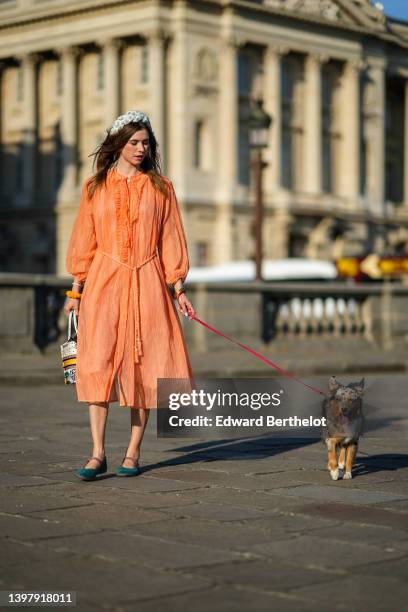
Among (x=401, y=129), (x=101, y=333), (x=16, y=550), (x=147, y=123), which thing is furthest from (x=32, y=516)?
(x=401, y=129)

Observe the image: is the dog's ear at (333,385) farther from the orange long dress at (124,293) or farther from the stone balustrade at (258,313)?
the stone balustrade at (258,313)

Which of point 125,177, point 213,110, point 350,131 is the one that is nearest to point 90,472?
point 125,177

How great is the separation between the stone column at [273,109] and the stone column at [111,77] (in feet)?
21.9

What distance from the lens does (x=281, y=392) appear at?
873 centimetres

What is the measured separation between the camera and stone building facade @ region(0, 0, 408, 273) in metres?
70.6

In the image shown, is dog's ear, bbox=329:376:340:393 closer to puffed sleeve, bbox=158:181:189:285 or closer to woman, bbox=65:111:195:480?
woman, bbox=65:111:195:480

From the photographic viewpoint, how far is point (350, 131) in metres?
78.4

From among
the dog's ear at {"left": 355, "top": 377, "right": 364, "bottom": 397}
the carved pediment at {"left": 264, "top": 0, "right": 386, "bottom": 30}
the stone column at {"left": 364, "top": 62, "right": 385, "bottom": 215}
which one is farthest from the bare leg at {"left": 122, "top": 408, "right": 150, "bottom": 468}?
the stone column at {"left": 364, "top": 62, "right": 385, "bottom": 215}

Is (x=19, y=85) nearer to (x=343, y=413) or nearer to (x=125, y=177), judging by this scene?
(x=125, y=177)

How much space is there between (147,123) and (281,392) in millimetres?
1573

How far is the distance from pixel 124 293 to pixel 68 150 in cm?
6628

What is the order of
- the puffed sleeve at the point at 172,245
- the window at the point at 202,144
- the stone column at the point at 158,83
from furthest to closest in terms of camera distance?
1. the window at the point at 202,144
2. the stone column at the point at 158,83
3. the puffed sleeve at the point at 172,245

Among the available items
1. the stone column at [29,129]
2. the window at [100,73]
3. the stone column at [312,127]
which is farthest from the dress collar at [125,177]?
the stone column at [29,129]

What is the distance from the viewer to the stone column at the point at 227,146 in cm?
7062
